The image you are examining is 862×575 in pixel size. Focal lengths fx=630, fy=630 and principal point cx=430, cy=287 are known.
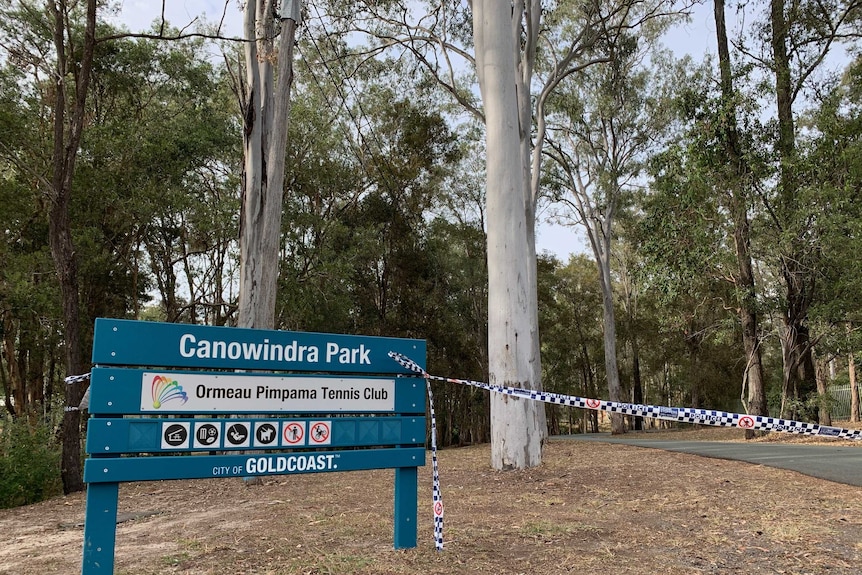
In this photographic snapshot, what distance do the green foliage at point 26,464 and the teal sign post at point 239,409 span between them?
24.2 feet

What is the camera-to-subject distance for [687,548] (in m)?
4.78

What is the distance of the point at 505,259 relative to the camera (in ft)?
30.8

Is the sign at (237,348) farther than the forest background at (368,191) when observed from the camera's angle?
No

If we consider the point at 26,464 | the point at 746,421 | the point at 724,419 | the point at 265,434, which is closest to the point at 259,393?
the point at 265,434

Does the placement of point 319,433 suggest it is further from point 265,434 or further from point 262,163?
point 262,163

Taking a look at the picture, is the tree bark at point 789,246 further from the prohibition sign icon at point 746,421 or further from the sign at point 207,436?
the sign at point 207,436

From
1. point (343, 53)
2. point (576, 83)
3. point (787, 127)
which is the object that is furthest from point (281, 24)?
point (576, 83)

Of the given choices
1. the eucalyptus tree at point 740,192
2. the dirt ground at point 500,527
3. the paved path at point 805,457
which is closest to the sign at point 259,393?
the dirt ground at point 500,527

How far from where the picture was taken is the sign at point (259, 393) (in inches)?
153

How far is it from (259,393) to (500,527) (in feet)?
8.63

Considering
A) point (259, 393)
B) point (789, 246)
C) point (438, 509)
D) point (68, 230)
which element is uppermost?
point (789, 246)

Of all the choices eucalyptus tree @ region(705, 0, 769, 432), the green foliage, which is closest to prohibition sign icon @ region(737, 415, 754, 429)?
the green foliage

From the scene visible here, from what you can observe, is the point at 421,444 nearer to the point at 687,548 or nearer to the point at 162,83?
the point at 687,548

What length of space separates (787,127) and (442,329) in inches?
584
